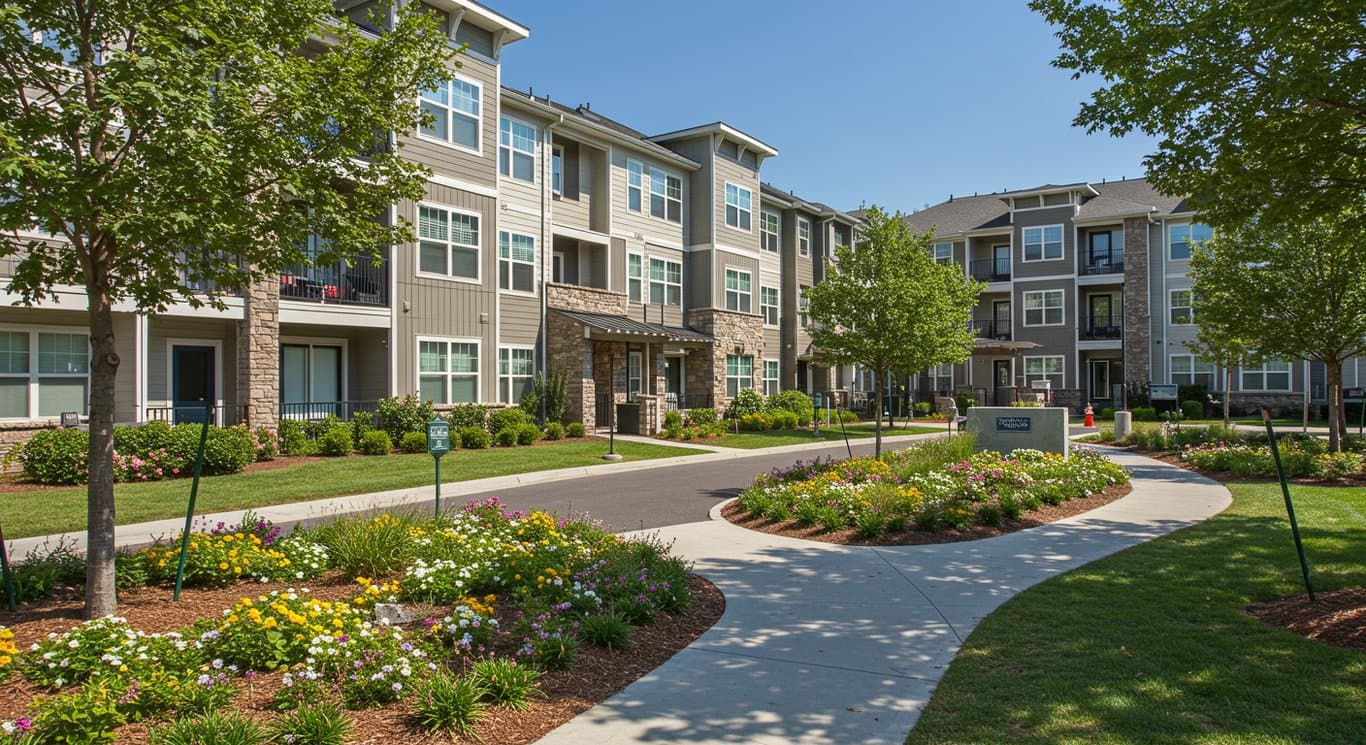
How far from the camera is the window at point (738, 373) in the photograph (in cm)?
3250

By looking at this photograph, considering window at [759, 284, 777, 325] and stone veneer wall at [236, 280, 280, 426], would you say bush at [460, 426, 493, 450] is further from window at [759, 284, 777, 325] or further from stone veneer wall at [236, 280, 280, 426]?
window at [759, 284, 777, 325]

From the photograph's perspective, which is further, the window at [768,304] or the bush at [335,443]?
the window at [768,304]

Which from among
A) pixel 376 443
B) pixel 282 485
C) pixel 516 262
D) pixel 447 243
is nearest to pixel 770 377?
pixel 516 262

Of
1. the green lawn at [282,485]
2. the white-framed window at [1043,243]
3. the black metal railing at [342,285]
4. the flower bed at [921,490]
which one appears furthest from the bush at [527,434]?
the white-framed window at [1043,243]

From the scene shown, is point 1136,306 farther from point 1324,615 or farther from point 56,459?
point 56,459

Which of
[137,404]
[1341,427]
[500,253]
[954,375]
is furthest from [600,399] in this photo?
[954,375]

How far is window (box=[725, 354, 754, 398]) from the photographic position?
107 ft

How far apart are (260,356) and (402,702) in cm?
1586

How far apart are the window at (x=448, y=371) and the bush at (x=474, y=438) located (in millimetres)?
1345

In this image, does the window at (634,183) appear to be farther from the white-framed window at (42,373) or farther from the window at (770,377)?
the white-framed window at (42,373)

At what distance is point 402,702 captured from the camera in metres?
4.73

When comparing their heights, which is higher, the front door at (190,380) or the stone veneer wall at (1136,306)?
the stone veneer wall at (1136,306)

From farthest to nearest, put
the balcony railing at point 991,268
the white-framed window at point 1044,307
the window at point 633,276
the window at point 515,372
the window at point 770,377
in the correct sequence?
the balcony railing at point 991,268 < the white-framed window at point 1044,307 < the window at point 770,377 < the window at point 633,276 < the window at point 515,372

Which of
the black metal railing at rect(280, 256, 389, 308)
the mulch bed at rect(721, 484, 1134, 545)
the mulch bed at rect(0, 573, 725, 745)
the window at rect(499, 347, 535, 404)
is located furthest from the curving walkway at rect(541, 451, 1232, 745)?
the window at rect(499, 347, 535, 404)
